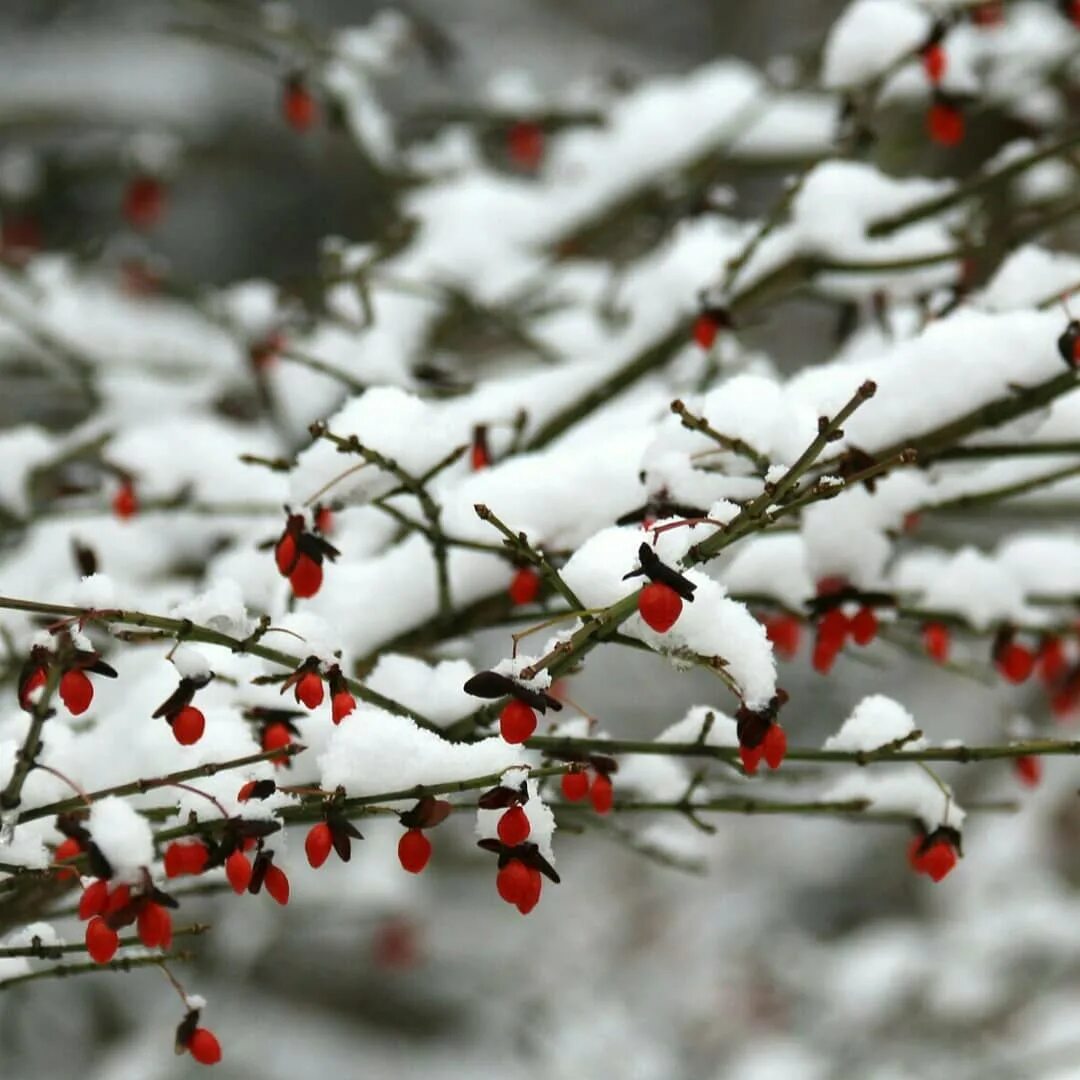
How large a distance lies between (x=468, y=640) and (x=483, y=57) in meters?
5.18

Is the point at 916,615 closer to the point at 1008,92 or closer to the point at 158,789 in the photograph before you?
the point at 158,789

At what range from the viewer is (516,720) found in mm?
1242

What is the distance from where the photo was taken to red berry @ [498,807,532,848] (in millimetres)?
1239

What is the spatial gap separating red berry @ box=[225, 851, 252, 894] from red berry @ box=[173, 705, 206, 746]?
0.44ft

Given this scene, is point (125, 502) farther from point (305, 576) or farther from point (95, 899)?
point (95, 899)

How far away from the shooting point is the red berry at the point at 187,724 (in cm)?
131

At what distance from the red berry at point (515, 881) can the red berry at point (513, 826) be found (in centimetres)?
3

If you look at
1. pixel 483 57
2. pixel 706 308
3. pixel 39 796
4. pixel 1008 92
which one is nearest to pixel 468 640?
pixel 706 308

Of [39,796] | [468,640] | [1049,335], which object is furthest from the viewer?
[468,640]

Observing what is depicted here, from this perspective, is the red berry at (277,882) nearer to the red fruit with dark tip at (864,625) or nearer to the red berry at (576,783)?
the red berry at (576,783)

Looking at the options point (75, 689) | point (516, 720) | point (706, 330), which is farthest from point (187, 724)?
point (706, 330)

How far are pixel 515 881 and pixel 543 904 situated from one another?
570 centimetres

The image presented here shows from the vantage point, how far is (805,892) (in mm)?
7320

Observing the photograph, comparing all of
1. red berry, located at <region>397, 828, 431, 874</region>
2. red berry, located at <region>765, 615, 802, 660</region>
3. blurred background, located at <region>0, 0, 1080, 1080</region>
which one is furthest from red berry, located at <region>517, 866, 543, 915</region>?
blurred background, located at <region>0, 0, 1080, 1080</region>
